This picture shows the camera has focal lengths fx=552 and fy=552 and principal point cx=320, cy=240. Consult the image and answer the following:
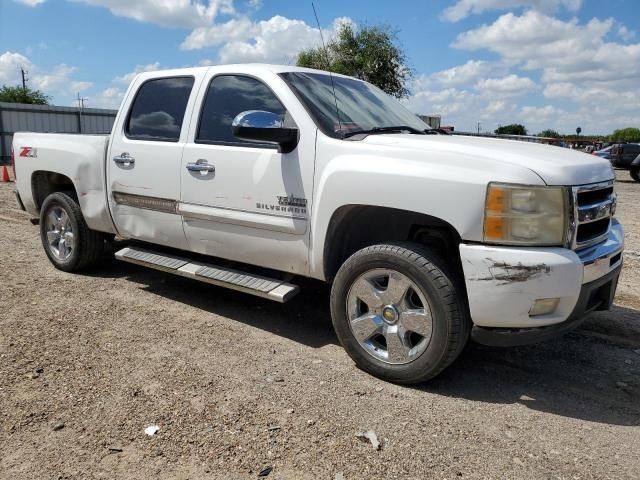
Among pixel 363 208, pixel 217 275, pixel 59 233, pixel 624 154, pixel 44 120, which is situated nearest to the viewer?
pixel 363 208

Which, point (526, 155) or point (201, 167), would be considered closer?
point (526, 155)

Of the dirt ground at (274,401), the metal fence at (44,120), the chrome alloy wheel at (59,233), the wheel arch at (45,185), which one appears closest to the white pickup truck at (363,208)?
the dirt ground at (274,401)

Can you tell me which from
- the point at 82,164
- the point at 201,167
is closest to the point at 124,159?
the point at 82,164

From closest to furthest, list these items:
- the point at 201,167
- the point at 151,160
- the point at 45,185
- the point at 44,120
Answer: the point at 201,167 < the point at 151,160 < the point at 45,185 < the point at 44,120

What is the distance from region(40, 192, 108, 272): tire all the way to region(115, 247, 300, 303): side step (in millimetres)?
702

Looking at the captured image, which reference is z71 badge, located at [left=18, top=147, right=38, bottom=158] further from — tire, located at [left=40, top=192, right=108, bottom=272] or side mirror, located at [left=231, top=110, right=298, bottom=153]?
side mirror, located at [left=231, top=110, right=298, bottom=153]

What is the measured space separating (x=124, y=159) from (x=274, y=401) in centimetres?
271

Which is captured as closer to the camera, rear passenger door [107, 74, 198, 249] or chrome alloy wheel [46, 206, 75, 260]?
rear passenger door [107, 74, 198, 249]

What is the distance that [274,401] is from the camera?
3170 millimetres

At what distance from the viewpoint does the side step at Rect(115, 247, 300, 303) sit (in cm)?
390

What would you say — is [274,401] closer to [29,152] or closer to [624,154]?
[29,152]

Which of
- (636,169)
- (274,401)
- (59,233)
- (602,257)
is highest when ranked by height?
(602,257)

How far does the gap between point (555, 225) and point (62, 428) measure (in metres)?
2.80

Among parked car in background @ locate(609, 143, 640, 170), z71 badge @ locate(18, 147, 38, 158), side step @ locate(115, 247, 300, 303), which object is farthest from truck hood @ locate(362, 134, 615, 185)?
parked car in background @ locate(609, 143, 640, 170)
